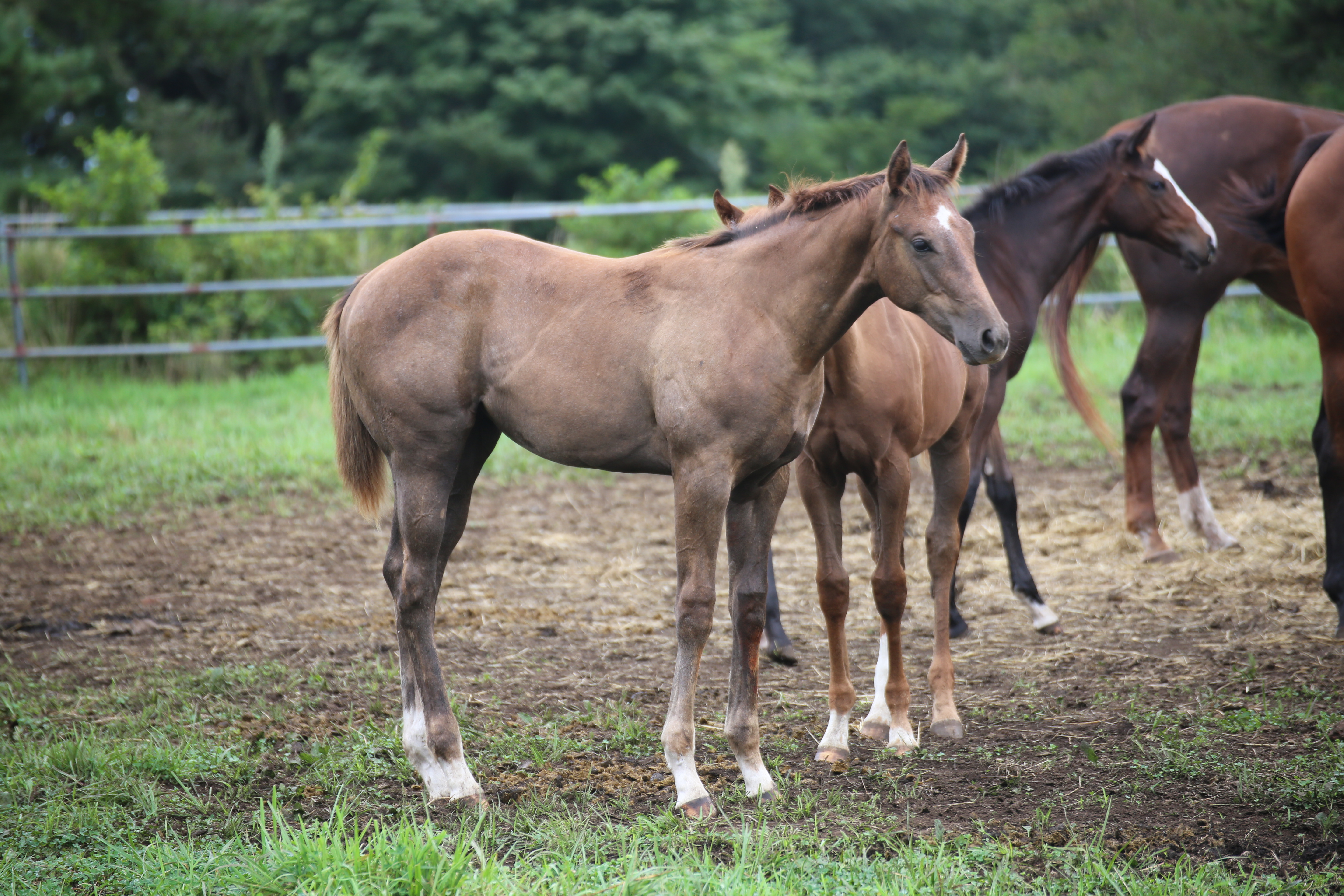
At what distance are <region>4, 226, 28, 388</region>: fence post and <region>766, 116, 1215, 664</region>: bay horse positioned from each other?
8.00 metres

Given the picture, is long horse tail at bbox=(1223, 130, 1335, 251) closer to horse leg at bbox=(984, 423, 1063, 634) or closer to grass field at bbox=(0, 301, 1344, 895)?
horse leg at bbox=(984, 423, 1063, 634)

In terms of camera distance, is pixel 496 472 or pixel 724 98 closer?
pixel 496 472

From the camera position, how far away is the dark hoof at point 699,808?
10.0ft

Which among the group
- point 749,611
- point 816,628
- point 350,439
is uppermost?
point 350,439

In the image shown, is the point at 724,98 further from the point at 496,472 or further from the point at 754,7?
the point at 496,472

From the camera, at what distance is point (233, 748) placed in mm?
3572

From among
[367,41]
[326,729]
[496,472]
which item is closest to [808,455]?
[326,729]

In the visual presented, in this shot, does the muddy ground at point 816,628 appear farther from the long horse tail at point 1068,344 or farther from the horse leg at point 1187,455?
the long horse tail at point 1068,344

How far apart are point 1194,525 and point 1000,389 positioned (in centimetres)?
203

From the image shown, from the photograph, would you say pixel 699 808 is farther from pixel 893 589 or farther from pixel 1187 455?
pixel 1187 455

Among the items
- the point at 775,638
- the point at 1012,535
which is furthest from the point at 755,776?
the point at 1012,535

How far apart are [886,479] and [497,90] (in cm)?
1911

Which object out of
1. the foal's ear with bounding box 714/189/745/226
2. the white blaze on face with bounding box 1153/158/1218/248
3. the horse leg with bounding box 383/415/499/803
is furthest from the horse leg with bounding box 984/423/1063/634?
the horse leg with bounding box 383/415/499/803

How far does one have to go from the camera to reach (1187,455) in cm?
589
